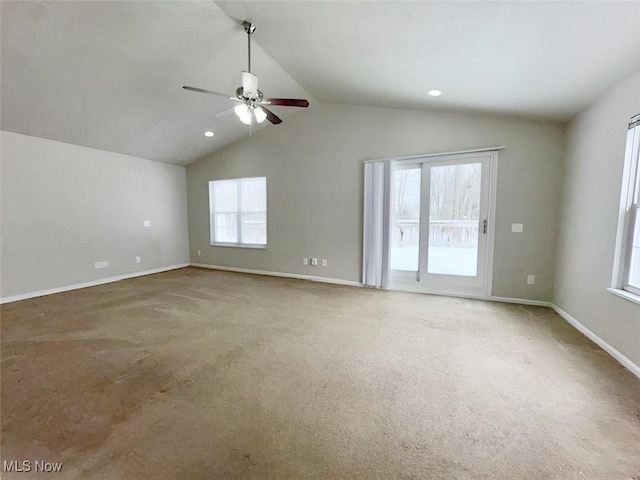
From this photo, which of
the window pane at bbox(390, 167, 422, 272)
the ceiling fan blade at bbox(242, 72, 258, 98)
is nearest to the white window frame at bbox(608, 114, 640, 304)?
the window pane at bbox(390, 167, 422, 272)

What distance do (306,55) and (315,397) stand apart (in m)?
3.56

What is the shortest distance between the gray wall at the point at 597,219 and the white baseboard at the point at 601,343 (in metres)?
0.04

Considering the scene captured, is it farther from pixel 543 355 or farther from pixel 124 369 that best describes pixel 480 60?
pixel 124 369

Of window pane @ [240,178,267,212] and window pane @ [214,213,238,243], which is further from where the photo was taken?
window pane @ [214,213,238,243]

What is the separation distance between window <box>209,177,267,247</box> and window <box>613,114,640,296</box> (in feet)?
17.0

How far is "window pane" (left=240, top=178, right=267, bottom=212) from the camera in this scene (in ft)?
19.3

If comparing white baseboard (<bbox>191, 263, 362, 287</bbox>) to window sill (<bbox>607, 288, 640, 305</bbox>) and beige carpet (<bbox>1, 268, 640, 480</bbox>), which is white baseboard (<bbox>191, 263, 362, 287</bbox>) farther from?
window sill (<bbox>607, 288, 640, 305</bbox>)

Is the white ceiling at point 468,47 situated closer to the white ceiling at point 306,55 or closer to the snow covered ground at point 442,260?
the white ceiling at point 306,55

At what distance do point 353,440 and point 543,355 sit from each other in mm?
2053

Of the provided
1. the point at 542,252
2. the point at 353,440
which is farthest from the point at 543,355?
the point at 353,440

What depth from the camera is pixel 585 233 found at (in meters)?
2.95

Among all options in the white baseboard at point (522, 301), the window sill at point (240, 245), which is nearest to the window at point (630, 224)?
the white baseboard at point (522, 301)

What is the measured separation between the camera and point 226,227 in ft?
21.3

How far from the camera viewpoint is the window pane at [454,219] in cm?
402
